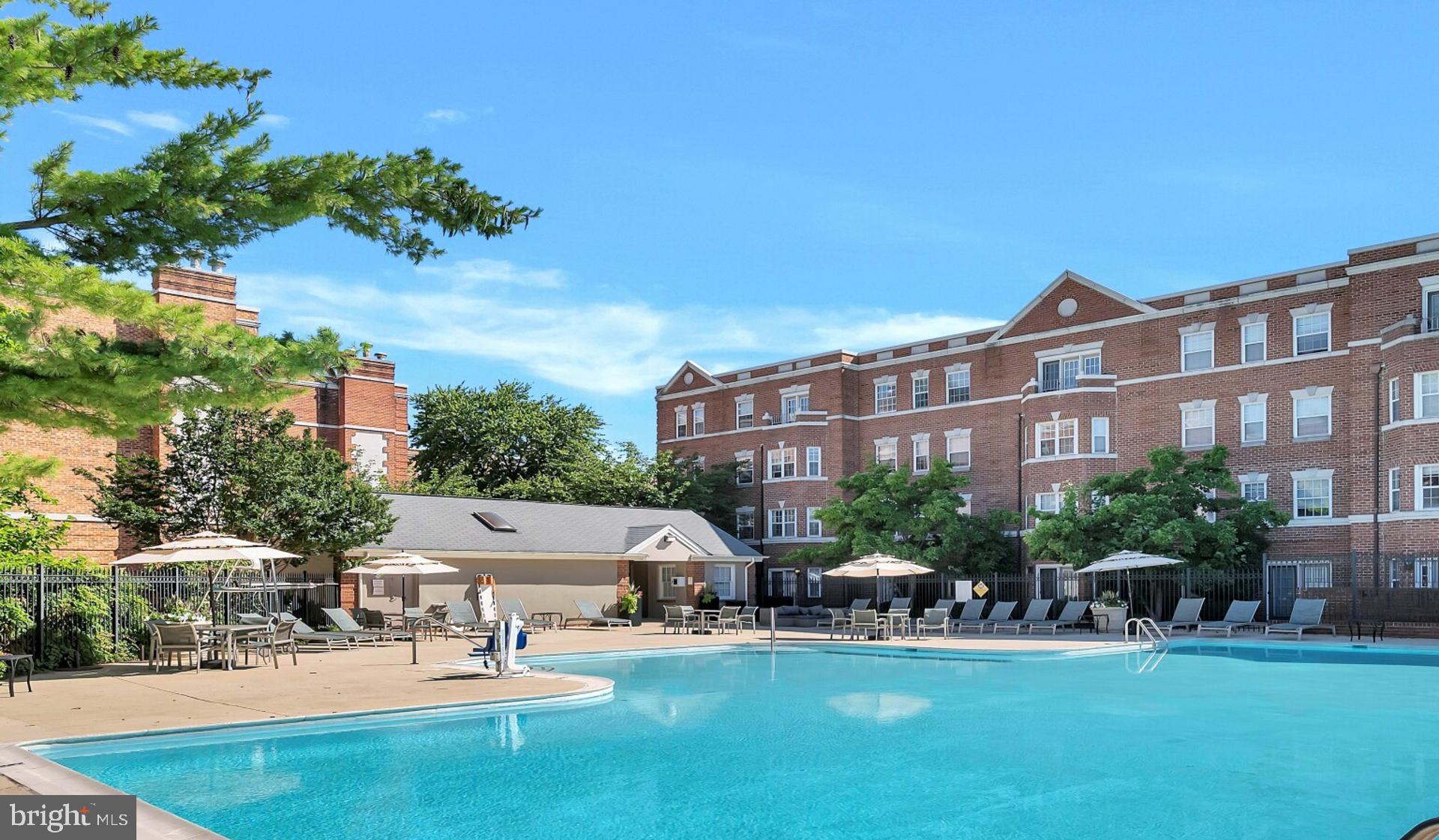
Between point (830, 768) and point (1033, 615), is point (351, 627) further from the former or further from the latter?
point (1033, 615)

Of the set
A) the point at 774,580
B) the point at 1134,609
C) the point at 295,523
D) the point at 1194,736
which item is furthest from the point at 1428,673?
the point at 774,580

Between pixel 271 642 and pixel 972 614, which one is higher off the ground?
pixel 271 642

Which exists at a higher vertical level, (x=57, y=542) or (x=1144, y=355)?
(x=1144, y=355)

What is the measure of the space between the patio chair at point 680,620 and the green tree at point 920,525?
31.9 feet

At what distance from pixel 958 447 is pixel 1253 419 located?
11977mm

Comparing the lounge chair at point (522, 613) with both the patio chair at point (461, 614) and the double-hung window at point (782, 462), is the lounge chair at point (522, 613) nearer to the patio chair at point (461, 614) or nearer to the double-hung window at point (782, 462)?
the patio chair at point (461, 614)

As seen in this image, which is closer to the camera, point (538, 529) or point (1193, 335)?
point (538, 529)

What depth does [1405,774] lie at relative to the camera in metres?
12.4

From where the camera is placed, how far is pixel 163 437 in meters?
34.1

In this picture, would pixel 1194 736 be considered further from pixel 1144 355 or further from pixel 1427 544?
pixel 1144 355

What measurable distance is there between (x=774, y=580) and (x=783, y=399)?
836 centimetres

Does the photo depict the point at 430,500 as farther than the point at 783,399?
No

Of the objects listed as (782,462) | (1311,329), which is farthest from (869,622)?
(782,462)

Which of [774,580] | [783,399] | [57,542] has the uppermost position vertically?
[783,399]
